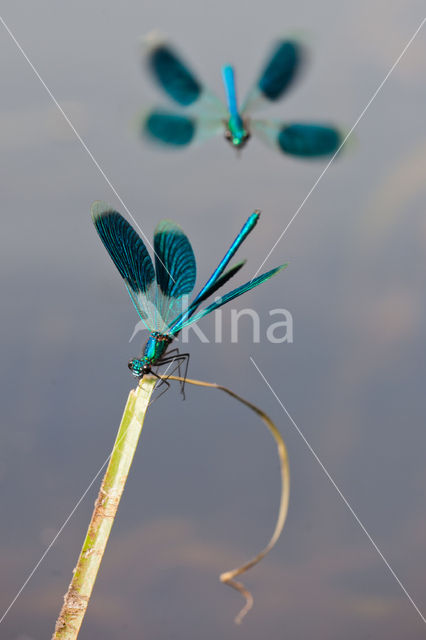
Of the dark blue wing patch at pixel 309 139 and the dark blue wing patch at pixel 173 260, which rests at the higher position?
the dark blue wing patch at pixel 309 139

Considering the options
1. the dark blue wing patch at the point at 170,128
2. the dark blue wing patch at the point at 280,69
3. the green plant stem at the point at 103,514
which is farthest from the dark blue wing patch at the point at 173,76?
the green plant stem at the point at 103,514

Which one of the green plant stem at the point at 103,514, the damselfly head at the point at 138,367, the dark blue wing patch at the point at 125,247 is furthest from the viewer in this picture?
the dark blue wing patch at the point at 125,247

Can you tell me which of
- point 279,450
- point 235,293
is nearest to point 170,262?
point 235,293

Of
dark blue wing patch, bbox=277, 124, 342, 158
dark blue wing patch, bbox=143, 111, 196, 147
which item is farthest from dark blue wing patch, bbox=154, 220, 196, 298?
dark blue wing patch, bbox=277, 124, 342, 158

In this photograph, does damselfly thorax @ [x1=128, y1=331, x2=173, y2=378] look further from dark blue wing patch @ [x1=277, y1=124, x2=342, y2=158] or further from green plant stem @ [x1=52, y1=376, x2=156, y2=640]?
dark blue wing patch @ [x1=277, y1=124, x2=342, y2=158]

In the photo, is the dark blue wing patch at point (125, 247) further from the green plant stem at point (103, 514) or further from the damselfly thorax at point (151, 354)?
the green plant stem at point (103, 514)

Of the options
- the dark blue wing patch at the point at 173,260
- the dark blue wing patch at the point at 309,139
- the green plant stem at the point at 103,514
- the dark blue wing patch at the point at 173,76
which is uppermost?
the dark blue wing patch at the point at 173,76
